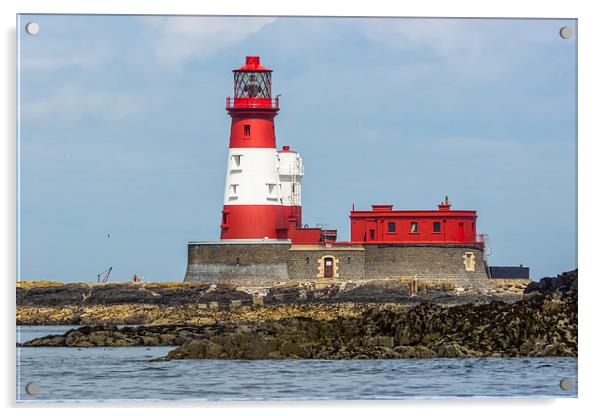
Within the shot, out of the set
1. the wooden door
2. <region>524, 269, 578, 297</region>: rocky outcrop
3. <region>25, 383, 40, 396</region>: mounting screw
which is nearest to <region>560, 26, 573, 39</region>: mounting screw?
<region>524, 269, 578, 297</region>: rocky outcrop

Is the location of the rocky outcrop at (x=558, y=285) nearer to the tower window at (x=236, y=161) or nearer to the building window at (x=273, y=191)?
the building window at (x=273, y=191)

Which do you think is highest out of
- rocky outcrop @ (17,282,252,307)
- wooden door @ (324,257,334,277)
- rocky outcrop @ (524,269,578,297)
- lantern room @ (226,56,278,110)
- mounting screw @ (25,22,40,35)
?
lantern room @ (226,56,278,110)

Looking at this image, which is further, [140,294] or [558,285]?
[140,294]

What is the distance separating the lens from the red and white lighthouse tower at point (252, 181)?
28.6 m

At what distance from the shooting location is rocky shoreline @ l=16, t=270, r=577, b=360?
17.1m

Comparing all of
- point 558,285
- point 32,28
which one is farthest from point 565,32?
point 558,285

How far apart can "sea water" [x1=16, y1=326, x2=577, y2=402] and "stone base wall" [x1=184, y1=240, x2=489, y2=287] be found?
10.8 metres

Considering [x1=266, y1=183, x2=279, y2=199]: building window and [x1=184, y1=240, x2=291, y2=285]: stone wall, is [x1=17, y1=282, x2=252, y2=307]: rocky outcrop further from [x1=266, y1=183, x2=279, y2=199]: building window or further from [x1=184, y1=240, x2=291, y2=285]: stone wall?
[x1=266, y1=183, x2=279, y2=199]: building window

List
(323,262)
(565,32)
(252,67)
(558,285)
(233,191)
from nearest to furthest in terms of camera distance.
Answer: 1. (565,32)
2. (558,285)
3. (252,67)
4. (233,191)
5. (323,262)

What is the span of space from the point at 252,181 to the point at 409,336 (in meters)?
11.0

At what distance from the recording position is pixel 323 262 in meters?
29.4

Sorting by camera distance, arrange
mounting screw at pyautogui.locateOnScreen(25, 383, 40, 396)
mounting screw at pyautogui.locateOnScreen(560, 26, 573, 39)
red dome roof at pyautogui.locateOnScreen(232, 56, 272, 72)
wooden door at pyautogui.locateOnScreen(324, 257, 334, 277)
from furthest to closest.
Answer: wooden door at pyautogui.locateOnScreen(324, 257, 334, 277) < red dome roof at pyautogui.locateOnScreen(232, 56, 272, 72) < mounting screw at pyautogui.locateOnScreen(560, 26, 573, 39) < mounting screw at pyautogui.locateOnScreen(25, 383, 40, 396)

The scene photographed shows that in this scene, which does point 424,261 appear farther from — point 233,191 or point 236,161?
point 236,161
